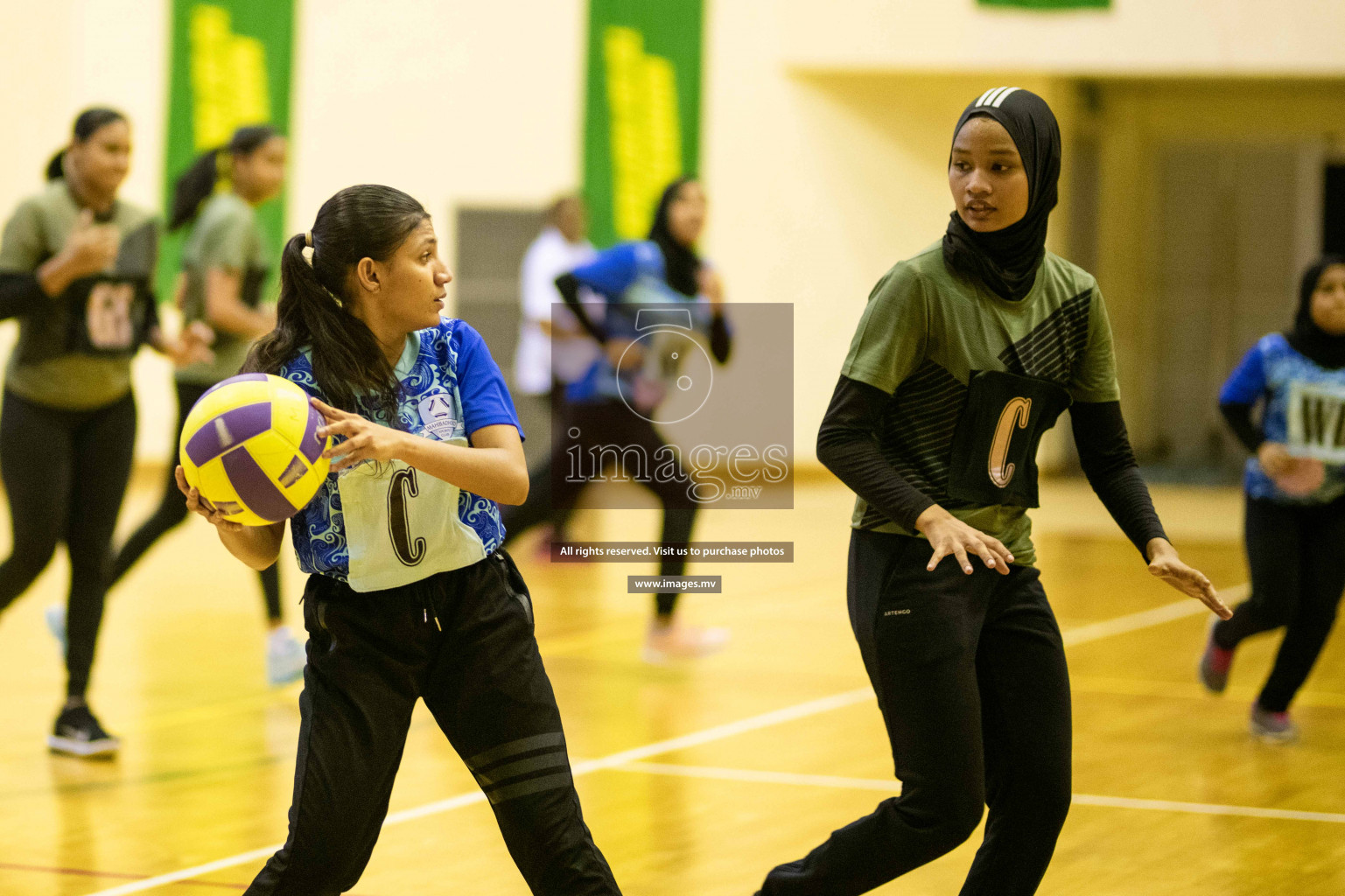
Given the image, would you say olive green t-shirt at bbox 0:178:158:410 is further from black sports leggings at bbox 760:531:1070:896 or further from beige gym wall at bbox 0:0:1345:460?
beige gym wall at bbox 0:0:1345:460

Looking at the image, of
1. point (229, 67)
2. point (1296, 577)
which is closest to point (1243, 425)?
point (1296, 577)

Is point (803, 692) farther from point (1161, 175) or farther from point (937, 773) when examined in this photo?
point (1161, 175)

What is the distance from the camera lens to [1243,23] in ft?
46.0

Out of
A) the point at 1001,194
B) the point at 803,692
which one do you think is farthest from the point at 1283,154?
the point at 1001,194

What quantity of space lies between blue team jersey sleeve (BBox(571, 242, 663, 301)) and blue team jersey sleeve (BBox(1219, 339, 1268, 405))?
2.58 metres

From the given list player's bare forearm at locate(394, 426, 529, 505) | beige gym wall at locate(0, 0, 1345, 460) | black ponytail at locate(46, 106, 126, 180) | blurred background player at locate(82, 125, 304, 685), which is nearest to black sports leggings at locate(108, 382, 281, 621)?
blurred background player at locate(82, 125, 304, 685)

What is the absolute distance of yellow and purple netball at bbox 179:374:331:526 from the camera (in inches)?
113

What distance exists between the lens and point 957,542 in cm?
300

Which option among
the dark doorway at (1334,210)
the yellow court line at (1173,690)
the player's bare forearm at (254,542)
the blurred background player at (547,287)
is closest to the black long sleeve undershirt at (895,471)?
the player's bare forearm at (254,542)

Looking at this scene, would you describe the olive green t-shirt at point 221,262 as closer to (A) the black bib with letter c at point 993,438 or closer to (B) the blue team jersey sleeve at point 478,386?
(B) the blue team jersey sleeve at point 478,386

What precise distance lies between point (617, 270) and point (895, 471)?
427 centimetres

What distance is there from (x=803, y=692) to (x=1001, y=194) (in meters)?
4.07

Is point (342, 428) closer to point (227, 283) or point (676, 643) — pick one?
point (227, 283)

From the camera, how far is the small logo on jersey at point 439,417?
3064 millimetres
